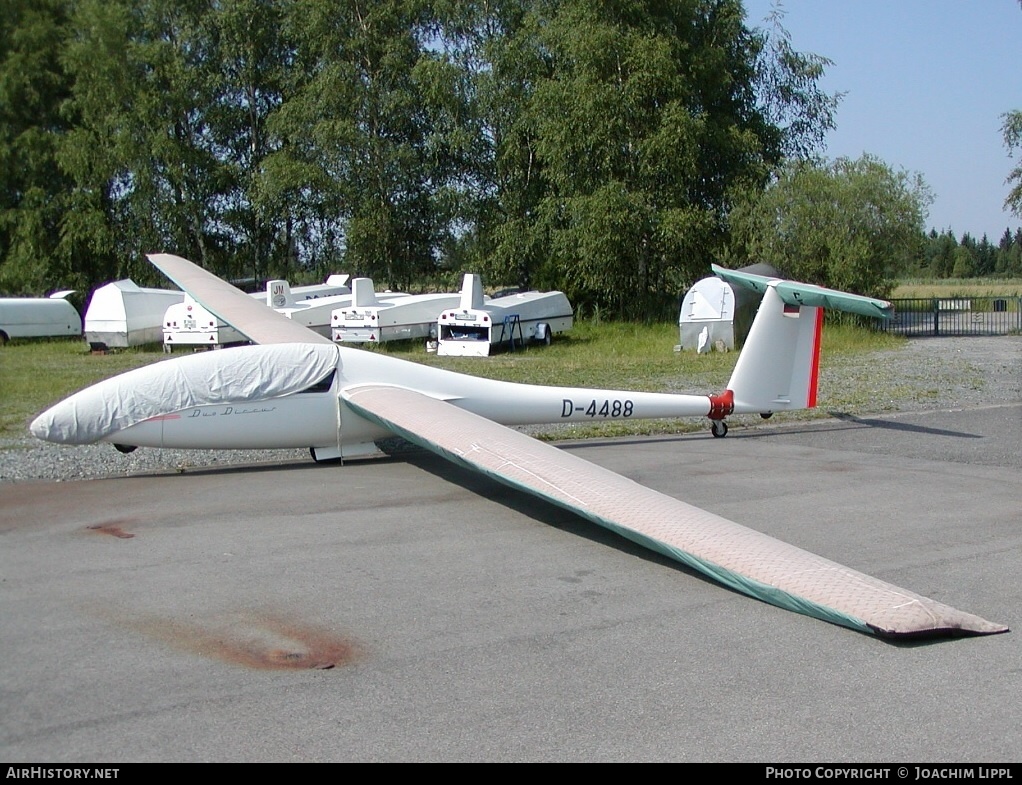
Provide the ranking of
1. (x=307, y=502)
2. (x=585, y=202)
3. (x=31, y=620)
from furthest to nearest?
(x=585, y=202) → (x=307, y=502) → (x=31, y=620)

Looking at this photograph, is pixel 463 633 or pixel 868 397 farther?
pixel 868 397

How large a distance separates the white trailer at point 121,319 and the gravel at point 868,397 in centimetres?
1416

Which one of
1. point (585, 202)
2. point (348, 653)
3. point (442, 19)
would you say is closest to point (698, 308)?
point (585, 202)

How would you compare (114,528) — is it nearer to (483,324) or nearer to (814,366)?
(814,366)

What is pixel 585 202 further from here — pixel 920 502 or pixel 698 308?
pixel 920 502

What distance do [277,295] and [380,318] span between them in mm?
2794

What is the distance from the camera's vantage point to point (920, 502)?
8812 millimetres

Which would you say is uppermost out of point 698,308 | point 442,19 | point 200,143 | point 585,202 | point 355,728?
point 442,19

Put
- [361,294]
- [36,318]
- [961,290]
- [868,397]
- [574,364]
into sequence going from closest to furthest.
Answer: [868,397]
[574,364]
[361,294]
[36,318]
[961,290]

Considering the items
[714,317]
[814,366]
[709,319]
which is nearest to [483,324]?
[709,319]

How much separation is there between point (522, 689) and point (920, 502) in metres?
5.45

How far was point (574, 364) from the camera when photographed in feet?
68.5

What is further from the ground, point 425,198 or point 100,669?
point 425,198

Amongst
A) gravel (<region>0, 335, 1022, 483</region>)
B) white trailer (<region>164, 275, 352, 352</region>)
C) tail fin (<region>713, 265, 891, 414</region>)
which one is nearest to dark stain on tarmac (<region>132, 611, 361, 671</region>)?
gravel (<region>0, 335, 1022, 483</region>)
